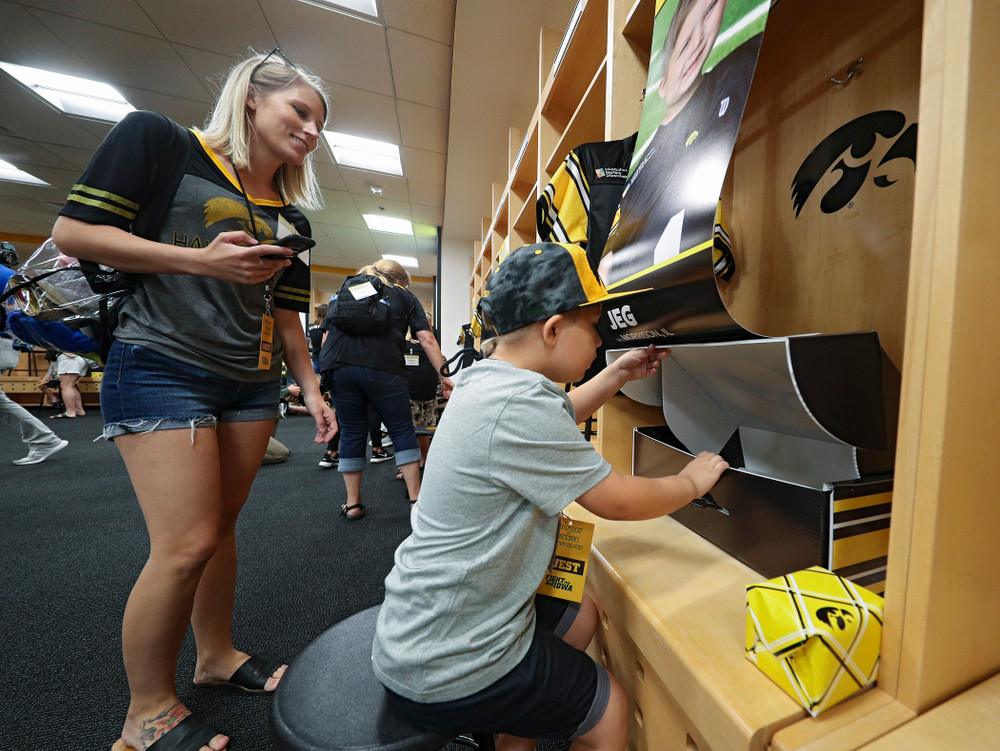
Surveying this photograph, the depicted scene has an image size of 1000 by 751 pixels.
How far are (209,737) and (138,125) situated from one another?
1.03 m

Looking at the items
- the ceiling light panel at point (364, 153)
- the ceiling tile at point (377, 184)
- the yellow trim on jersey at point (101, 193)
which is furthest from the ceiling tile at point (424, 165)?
the yellow trim on jersey at point (101, 193)

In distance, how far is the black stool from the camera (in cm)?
40

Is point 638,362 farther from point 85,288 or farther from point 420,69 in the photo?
point 420,69

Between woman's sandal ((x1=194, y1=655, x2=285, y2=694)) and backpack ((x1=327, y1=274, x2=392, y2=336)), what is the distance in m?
1.13

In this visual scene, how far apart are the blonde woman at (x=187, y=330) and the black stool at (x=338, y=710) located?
1.09 ft

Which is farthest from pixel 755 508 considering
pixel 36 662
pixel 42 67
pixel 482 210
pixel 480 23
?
pixel 42 67

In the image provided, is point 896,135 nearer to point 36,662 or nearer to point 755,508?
point 755,508

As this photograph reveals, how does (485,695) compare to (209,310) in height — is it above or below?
below

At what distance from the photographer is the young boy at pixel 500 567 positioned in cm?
45

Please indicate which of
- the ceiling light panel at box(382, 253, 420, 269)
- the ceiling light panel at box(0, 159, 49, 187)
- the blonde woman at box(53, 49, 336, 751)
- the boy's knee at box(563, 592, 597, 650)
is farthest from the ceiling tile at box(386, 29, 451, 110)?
the ceiling light panel at box(0, 159, 49, 187)

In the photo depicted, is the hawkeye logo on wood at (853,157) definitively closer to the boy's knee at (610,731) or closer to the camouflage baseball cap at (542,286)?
the camouflage baseball cap at (542,286)

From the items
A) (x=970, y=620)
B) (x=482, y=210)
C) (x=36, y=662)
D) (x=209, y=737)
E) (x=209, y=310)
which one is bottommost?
(x=36, y=662)

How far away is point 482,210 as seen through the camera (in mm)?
4262

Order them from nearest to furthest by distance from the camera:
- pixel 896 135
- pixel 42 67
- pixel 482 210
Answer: pixel 896 135, pixel 42 67, pixel 482 210
